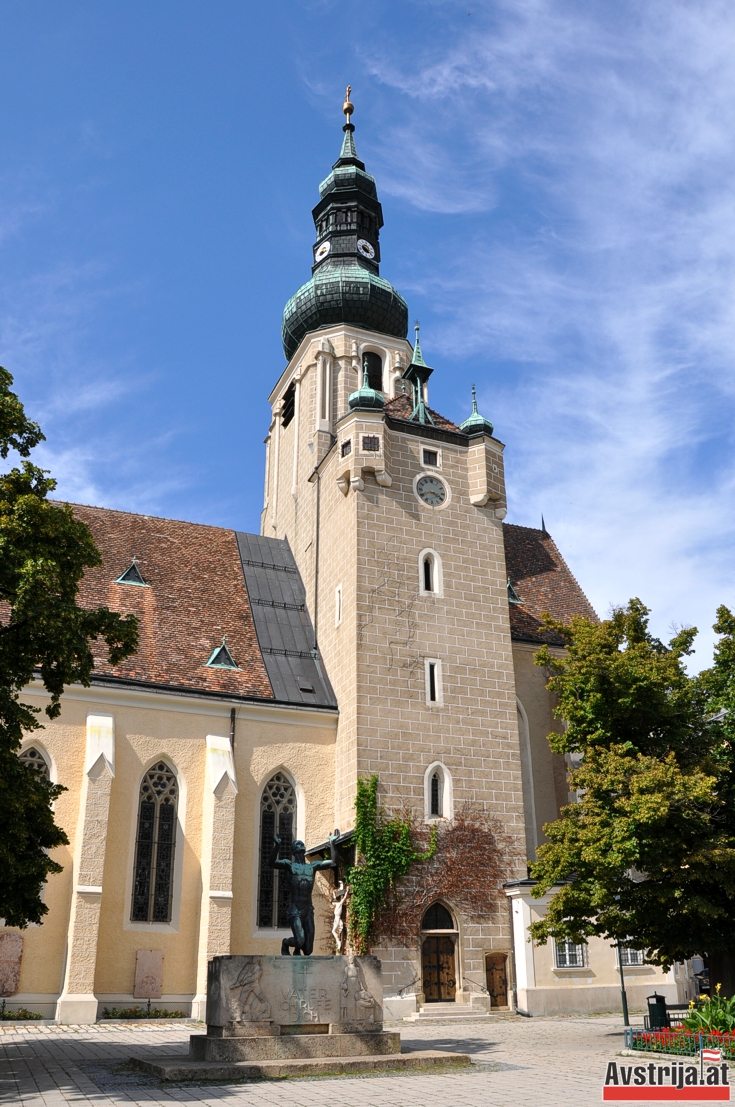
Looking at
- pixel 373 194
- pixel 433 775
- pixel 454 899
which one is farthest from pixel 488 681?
pixel 373 194

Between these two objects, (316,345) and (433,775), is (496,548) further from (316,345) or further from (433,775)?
(316,345)

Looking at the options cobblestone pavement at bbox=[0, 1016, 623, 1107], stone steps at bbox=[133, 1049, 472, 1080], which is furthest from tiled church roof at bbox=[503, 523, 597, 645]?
stone steps at bbox=[133, 1049, 472, 1080]

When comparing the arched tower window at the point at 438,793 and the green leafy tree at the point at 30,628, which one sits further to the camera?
the arched tower window at the point at 438,793

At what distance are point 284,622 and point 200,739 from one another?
18.4 ft

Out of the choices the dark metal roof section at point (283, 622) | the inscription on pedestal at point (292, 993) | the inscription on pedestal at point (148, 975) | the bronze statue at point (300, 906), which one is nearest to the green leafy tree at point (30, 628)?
the inscription on pedestal at point (292, 993)

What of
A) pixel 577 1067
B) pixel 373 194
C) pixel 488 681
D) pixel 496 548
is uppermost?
pixel 373 194

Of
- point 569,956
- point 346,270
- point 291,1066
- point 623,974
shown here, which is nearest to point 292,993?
point 291,1066

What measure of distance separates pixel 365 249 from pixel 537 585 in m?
15.1

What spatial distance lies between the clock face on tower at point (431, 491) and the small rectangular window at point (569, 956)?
12.1m

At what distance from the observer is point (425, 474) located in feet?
91.5

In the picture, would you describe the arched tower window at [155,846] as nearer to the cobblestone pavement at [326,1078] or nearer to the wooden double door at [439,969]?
the cobblestone pavement at [326,1078]

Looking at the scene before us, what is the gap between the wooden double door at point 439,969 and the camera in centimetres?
2266

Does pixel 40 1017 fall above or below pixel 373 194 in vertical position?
below

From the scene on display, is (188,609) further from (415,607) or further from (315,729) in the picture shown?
(415,607)
